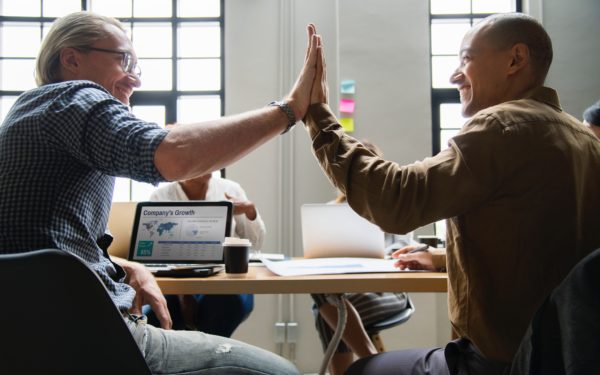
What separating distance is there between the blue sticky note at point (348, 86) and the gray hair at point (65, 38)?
8.96 ft

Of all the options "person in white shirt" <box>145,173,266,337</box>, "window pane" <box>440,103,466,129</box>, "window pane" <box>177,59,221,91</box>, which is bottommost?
"person in white shirt" <box>145,173,266,337</box>

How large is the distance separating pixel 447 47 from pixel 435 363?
3.63 metres

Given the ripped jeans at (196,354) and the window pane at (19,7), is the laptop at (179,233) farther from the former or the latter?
the window pane at (19,7)

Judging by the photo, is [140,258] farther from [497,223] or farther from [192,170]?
[497,223]

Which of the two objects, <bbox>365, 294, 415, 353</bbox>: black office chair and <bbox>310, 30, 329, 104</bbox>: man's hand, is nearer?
<bbox>310, 30, 329, 104</bbox>: man's hand

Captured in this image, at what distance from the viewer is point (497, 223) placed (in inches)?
35.9

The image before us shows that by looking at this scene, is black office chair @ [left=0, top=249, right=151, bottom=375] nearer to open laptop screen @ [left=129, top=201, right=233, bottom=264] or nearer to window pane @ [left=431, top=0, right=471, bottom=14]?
open laptop screen @ [left=129, top=201, right=233, bottom=264]

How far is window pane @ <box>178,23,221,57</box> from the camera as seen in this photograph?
4.16m

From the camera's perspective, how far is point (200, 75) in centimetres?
415

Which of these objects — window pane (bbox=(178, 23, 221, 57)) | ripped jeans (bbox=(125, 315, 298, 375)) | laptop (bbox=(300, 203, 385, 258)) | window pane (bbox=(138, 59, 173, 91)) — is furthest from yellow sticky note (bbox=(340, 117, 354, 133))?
ripped jeans (bbox=(125, 315, 298, 375))

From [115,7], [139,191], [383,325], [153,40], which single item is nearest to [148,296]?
[383,325]

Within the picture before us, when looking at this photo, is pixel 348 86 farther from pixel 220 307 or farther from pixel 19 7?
pixel 19 7

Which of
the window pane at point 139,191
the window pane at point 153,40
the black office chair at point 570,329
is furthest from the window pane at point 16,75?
the black office chair at point 570,329

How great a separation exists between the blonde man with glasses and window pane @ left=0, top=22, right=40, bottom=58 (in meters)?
3.84
